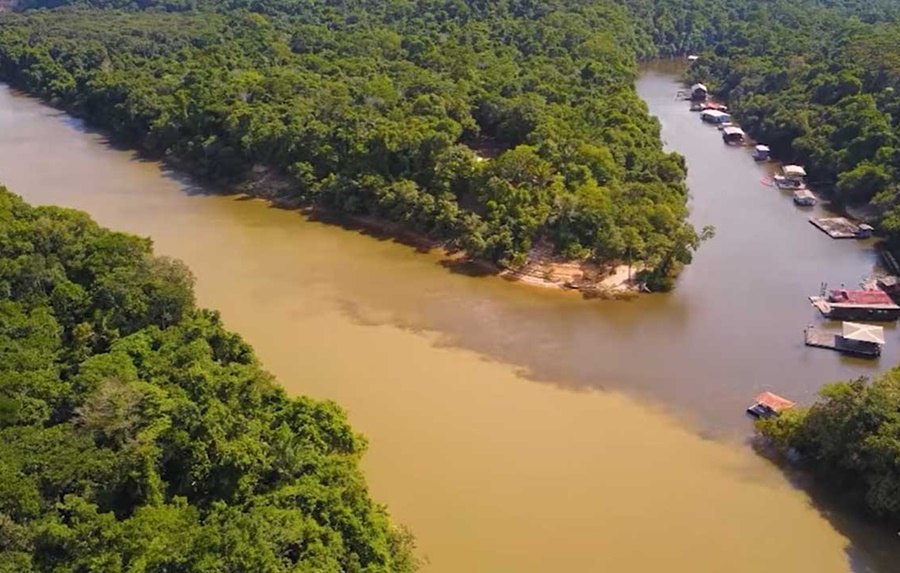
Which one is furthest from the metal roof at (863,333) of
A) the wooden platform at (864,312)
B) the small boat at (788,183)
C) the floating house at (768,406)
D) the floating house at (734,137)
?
the floating house at (734,137)

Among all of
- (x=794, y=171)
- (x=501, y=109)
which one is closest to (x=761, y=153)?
(x=794, y=171)

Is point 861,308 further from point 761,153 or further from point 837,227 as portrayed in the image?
point 761,153

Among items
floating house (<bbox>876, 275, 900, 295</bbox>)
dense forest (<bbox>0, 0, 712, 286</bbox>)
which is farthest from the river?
dense forest (<bbox>0, 0, 712, 286</bbox>)

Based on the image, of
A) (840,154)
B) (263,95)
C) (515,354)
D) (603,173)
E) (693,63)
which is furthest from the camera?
(693,63)

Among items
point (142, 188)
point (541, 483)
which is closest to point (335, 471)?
point (541, 483)

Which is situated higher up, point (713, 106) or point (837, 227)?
point (713, 106)

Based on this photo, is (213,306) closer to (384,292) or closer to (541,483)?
(384,292)
